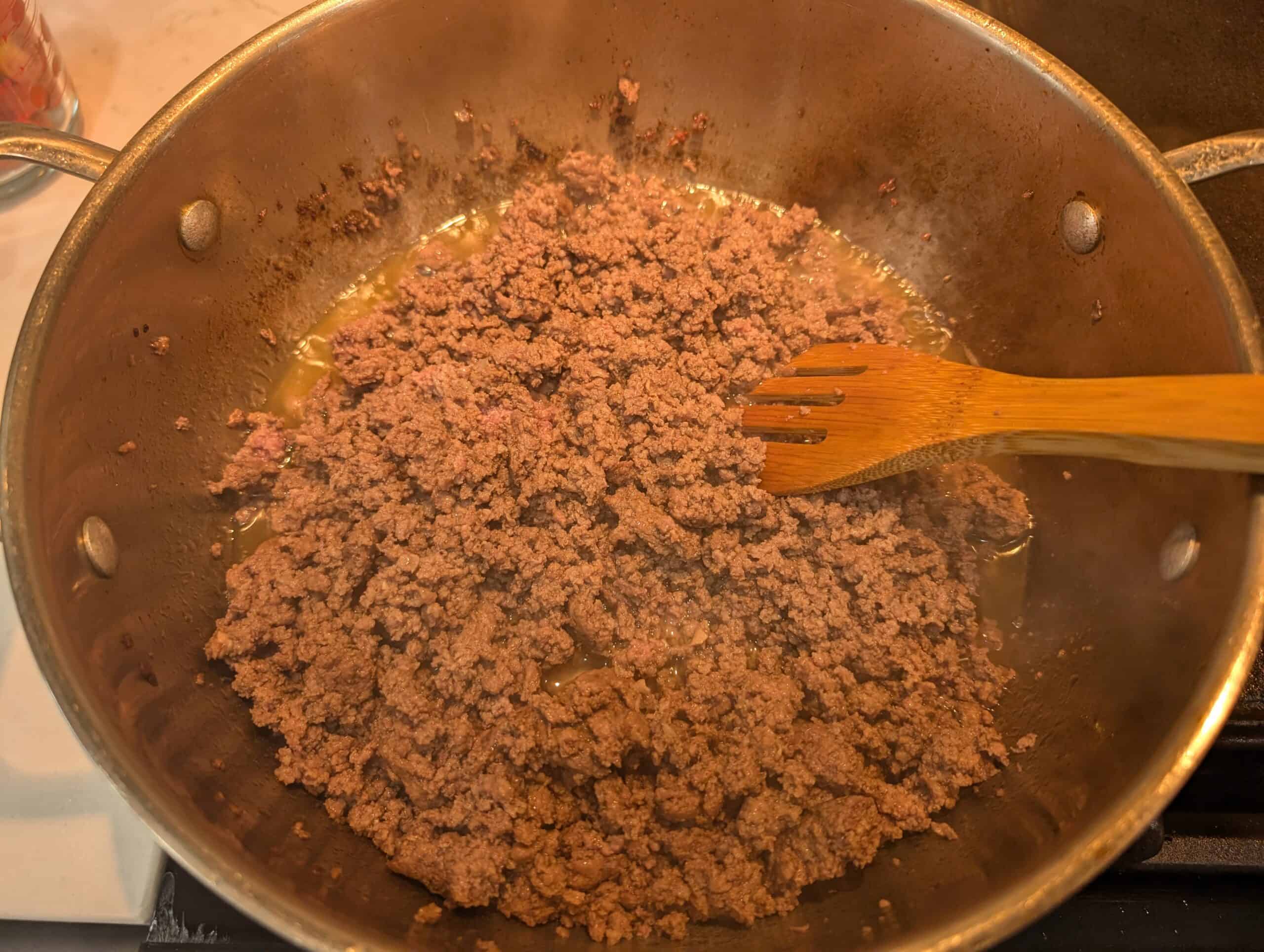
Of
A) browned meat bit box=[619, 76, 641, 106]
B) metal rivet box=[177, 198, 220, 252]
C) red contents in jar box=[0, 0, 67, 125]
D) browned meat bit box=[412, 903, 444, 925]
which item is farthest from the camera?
browned meat bit box=[619, 76, 641, 106]

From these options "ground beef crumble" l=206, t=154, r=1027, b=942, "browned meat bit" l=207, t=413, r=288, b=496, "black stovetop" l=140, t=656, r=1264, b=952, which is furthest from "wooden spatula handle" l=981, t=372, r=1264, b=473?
"browned meat bit" l=207, t=413, r=288, b=496

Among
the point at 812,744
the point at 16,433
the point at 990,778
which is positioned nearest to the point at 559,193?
the point at 16,433

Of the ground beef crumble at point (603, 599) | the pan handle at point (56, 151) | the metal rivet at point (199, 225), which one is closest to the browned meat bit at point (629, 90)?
the ground beef crumble at point (603, 599)

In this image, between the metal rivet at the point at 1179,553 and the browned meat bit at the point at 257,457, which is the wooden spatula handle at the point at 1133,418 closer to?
the metal rivet at the point at 1179,553

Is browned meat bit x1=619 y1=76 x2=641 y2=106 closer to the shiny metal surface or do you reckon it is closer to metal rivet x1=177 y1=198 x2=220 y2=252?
the shiny metal surface

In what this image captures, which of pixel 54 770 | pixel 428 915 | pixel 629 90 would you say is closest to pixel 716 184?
pixel 629 90

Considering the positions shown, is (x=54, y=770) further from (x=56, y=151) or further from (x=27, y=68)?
Result: (x=27, y=68)

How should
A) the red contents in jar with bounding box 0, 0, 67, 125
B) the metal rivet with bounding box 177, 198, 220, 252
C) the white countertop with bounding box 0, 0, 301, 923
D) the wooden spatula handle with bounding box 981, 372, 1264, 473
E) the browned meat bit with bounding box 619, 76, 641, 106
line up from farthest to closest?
the browned meat bit with bounding box 619, 76, 641, 106 < the red contents in jar with bounding box 0, 0, 67, 125 < the metal rivet with bounding box 177, 198, 220, 252 < the white countertop with bounding box 0, 0, 301, 923 < the wooden spatula handle with bounding box 981, 372, 1264, 473
